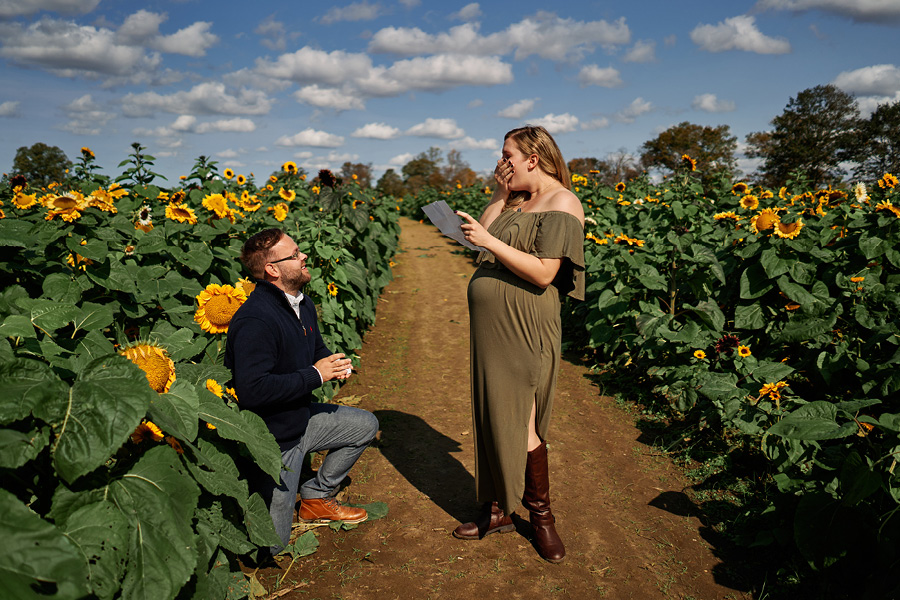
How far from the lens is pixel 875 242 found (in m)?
3.82

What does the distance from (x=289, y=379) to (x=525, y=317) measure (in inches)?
44.8

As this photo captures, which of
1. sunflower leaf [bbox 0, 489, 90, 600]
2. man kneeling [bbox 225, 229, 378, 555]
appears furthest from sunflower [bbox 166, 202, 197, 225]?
sunflower leaf [bbox 0, 489, 90, 600]

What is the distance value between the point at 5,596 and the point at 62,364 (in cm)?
83

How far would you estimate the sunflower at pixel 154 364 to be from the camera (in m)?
1.73

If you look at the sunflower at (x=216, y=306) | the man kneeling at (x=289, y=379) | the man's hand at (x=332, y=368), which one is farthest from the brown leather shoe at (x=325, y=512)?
the sunflower at (x=216, y=306)

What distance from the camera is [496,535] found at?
307 centimetres

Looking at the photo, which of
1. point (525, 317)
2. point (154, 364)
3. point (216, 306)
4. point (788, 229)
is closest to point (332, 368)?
point (216, 306)

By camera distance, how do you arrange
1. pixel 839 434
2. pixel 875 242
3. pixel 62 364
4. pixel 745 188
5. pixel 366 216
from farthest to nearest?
1. pixel 745 188
2. pixel 366 216
3. pixel 875 242
4. pixel 839 434
5. pixel 62 364

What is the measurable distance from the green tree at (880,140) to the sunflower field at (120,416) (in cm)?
3380

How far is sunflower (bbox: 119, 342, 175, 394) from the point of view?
173cm

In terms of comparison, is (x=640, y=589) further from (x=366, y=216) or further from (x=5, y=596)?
(x=366, y=216)

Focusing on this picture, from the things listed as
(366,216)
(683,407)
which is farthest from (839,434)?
(366,216)

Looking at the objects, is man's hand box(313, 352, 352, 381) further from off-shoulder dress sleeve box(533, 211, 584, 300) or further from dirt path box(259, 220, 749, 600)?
off-shoulder dress sleeve box(533, 211, 584, 300)

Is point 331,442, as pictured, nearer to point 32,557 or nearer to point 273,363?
point 273,363
